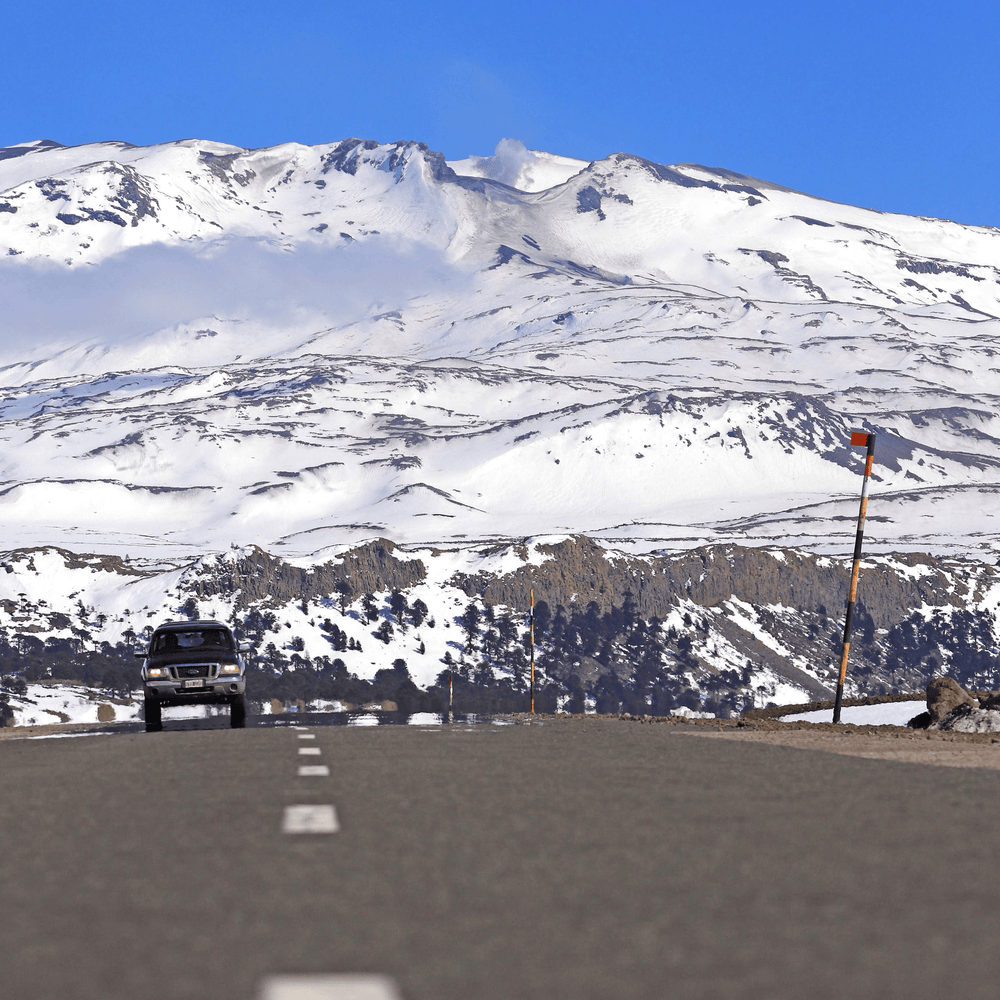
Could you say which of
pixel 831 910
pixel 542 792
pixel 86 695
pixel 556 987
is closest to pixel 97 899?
pixel 556 987

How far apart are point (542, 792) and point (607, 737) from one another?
29.2 ft

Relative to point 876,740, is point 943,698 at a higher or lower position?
higher

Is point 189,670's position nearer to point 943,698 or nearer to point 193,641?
point 193,641

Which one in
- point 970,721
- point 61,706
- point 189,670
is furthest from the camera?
point 61,706

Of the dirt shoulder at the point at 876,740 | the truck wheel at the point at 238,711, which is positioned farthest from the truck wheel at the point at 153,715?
the dirt shoulder at the point at 876,740

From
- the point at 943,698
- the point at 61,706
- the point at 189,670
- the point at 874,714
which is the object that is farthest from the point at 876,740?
the point at 61,706

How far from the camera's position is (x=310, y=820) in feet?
35.1

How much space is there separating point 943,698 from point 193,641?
1551cm

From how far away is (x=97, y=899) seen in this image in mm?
7539

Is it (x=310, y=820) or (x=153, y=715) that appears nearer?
(x=310, y=820)


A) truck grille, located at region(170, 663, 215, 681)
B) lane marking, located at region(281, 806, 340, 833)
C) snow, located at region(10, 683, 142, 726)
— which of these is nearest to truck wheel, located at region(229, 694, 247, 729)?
truck grille, located at region(170, 663, 215, 681)

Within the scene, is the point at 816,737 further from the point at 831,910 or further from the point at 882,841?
the point at 831,910

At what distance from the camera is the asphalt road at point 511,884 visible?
592cm

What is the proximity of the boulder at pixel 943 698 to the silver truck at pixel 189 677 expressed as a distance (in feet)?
45.5
